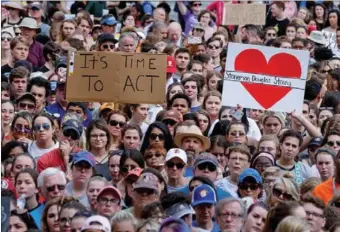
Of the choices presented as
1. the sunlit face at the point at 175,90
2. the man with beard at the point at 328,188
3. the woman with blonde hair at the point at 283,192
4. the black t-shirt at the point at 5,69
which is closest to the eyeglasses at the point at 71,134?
the sunlit face at the point at 175,90

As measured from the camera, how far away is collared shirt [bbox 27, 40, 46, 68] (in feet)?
71.4

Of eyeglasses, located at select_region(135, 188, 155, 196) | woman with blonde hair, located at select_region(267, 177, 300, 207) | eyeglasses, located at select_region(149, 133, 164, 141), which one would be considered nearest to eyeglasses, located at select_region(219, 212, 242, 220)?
woman with blonde hair, located at select_region(267, 177, 300, 207)

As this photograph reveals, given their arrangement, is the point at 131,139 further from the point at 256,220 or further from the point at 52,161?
the point at 256,220

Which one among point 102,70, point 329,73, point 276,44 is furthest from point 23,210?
point 276,44

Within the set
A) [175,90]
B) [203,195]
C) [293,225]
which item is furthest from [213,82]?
[293,225]

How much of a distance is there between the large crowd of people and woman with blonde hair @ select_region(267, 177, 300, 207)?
0.04 ft

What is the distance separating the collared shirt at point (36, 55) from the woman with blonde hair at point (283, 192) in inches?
316

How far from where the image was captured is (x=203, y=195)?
46.4 ft

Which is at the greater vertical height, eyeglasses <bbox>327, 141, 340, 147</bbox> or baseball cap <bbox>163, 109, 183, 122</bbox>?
baseball cap <bbox>163, 109, 183, 122</bbox>

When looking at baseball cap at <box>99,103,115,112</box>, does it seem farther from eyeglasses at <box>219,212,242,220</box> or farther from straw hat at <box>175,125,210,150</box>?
eyeglasses at <box>219,212,242,220</box>

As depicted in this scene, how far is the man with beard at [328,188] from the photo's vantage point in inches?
569

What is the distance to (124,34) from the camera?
69.1ft

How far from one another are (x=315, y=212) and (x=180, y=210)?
3.82ft

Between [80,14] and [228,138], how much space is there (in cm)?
747
